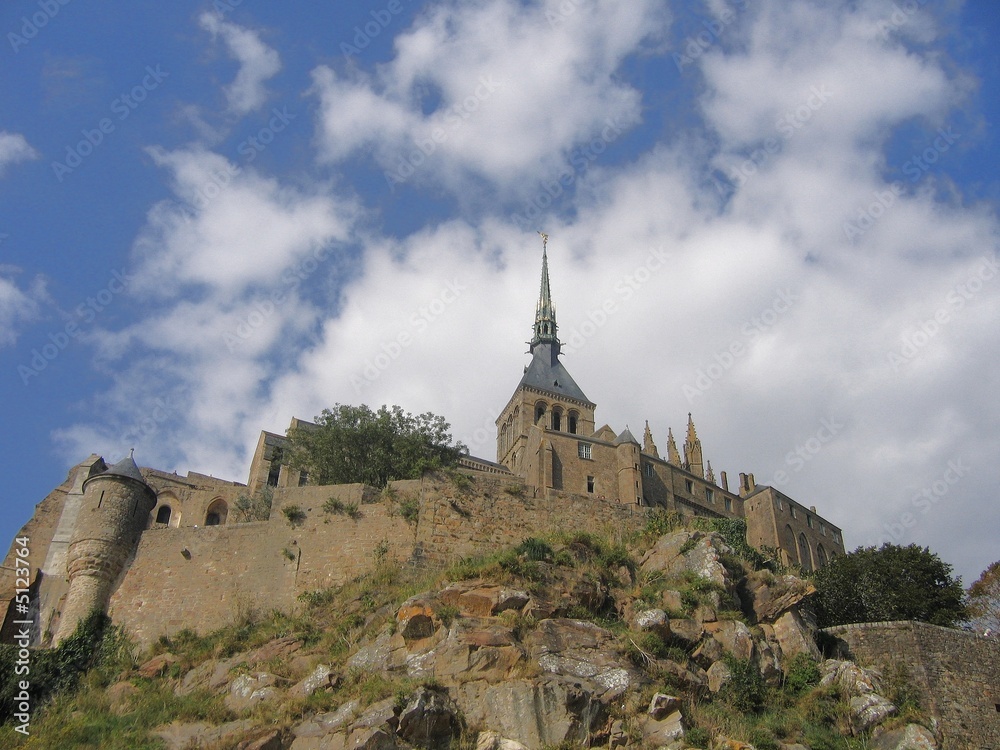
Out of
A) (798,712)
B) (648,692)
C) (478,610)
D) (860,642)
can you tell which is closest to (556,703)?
(648,692)

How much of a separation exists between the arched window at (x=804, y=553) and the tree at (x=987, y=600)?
1886 centimetres

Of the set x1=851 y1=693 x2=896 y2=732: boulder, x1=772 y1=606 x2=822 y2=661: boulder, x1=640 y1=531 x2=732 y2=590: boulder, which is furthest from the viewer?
x1=640 y1=531 x2=732 y2=590: boulder

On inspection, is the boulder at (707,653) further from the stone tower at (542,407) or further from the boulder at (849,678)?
the stone tower at (542,407)

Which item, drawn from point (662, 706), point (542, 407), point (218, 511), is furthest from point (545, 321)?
point (662, 706)

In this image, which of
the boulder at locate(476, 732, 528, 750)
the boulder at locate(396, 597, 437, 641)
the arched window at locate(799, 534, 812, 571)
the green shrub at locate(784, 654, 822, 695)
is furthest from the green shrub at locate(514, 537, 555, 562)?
the arched window at locate(799, 534, 812, 571)

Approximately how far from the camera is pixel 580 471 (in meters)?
57.5

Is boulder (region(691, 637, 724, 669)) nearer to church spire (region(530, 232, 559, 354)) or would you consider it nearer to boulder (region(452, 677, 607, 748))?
boulder (region(452, 677, 607, 748))

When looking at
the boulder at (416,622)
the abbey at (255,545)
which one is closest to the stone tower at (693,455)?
the abbey at (255,545)

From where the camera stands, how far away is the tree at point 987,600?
39.8 metres

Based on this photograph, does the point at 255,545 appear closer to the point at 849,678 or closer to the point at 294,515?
the point at 294,515

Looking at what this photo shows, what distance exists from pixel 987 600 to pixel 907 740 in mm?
23646

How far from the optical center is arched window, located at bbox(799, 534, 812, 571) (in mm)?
61434

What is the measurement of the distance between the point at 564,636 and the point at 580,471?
36.1m

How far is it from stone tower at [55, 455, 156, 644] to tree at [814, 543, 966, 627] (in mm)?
24587
